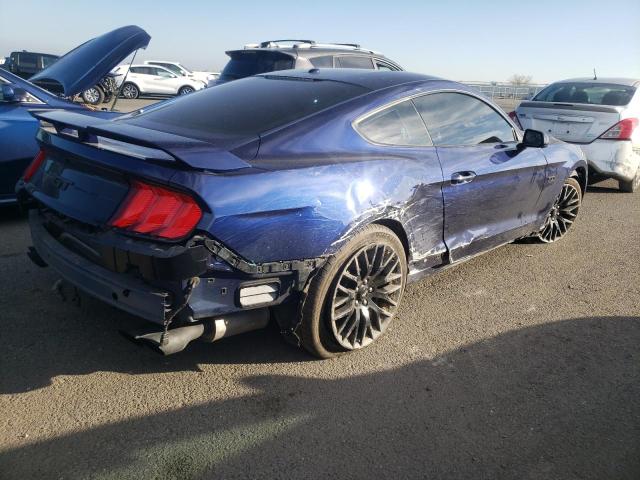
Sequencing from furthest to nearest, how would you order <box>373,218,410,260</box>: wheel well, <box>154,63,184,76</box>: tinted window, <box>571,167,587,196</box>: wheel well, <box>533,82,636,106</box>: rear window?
<box>154,63,184,76</box>: tinted window, <box>533,82,636,106</box>: rear window, <box>571,167,587,196</box>: wheel well, <box>373,218,410,260</box>: wheel well

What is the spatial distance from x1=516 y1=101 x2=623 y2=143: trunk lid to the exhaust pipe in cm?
574

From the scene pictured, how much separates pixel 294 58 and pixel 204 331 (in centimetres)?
574

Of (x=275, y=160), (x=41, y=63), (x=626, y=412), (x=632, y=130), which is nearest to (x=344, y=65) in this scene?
(x=632, y=130)

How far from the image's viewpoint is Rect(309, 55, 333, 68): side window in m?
7.67

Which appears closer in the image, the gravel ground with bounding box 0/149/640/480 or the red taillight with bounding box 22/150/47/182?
the gravel ground with bounding box 0/149/640/480

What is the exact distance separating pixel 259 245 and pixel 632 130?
6193mm

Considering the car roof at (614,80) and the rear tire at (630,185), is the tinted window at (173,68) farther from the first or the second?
the rear tire at (630,185)

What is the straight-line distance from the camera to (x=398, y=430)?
249 cm

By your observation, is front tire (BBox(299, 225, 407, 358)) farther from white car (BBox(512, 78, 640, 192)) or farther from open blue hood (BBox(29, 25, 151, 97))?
white car (BBox(512, 78, 640, 192))

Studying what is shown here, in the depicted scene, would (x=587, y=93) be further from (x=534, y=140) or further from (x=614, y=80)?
(x=534, y=140)

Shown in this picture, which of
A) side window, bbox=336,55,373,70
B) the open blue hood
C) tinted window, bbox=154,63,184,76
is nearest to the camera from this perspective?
the open blue hood

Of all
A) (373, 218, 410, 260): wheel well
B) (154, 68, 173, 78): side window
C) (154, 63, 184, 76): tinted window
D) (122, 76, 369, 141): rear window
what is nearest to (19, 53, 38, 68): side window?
(154, 68, 173, 78): side window

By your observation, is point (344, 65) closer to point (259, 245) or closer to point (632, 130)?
point (632, 130)

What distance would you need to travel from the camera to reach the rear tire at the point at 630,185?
24.4ft
